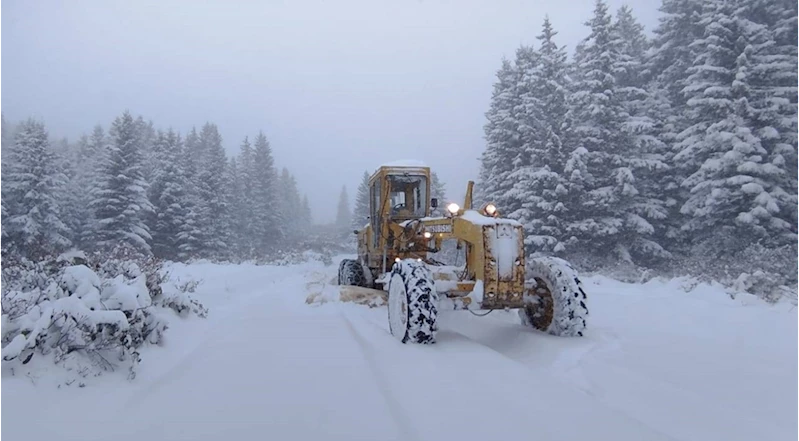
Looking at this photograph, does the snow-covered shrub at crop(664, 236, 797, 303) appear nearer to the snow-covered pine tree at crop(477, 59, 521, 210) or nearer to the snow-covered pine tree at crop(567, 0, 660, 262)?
the snow-covered pine tree at crop(567, 0, 660, 262)

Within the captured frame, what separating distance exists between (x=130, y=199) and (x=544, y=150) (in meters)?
24.4

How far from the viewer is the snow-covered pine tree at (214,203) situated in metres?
34.4

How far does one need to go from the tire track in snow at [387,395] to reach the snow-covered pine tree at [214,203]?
30799 millimetres

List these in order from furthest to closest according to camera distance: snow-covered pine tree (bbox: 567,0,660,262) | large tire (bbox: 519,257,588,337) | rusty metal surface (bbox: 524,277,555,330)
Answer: snow-covered pine tree (bbox: 567,0,660,262)
rusty metal surface (bbox: 524,277,555,330)
large tire (bbox: 519,257,588,337)

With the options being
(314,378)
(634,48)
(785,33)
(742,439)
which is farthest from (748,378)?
(634,48)

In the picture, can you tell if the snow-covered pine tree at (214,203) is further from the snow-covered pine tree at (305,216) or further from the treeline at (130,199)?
the snow-covered pine tree at (305,216)

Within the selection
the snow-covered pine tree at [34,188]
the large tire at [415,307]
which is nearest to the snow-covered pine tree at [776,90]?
the large tire at [415,307]

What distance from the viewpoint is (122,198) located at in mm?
27359

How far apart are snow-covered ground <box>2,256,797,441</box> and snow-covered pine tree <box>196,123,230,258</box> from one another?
3034cm

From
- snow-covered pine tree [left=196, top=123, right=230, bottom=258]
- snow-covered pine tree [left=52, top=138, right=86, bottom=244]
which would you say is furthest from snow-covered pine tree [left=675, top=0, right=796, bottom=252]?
snow-covered pine tree [left=52, top=138, right=86, bottom=244]

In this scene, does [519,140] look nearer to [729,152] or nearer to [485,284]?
[729,152]

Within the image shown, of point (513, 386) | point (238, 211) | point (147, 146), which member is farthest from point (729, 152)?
point (147, 146)

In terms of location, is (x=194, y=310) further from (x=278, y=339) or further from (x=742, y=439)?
(x=742, y=439)

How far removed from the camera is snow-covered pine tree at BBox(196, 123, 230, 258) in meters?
34.4
